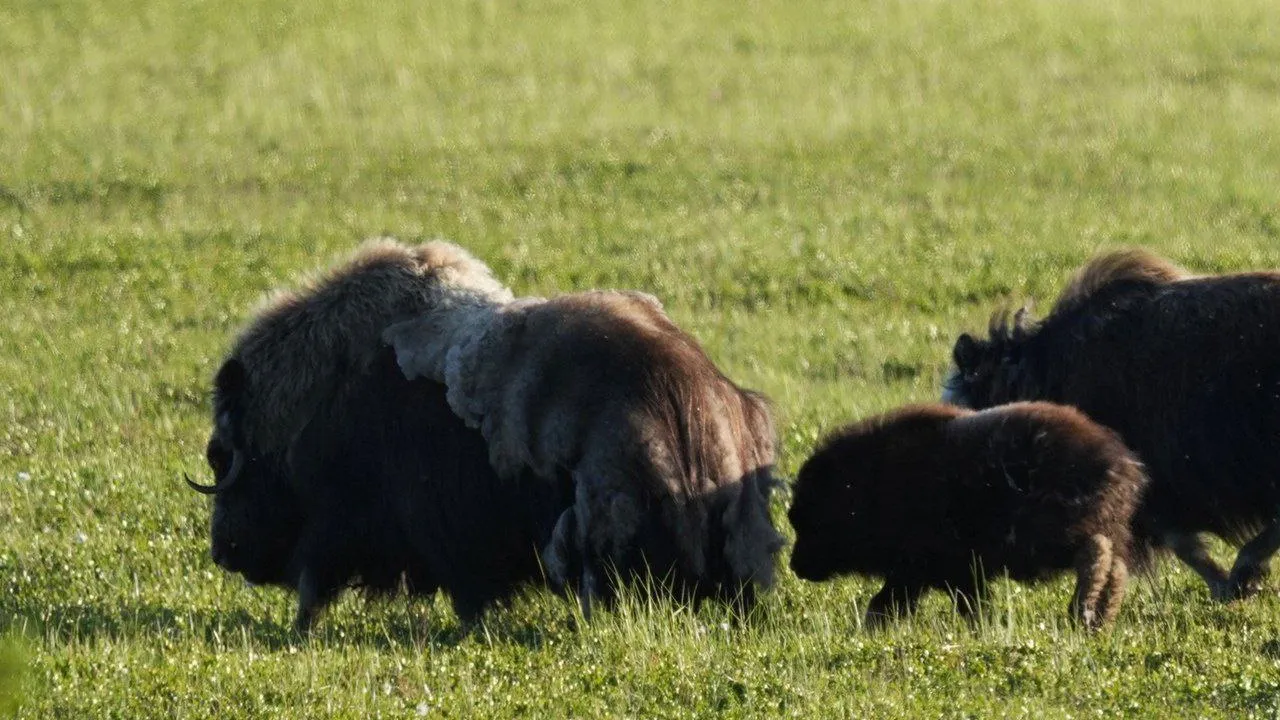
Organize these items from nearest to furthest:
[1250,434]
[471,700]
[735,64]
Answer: [471,700] → [1250,434] → [735,64]

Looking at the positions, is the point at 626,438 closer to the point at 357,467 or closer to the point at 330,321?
the point at 357,467

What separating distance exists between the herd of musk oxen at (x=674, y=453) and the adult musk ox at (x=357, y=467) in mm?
13

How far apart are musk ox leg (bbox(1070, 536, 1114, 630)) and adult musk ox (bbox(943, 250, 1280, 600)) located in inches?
37.7

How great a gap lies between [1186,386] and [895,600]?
5.39 feet

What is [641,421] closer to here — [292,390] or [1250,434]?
[292,390]

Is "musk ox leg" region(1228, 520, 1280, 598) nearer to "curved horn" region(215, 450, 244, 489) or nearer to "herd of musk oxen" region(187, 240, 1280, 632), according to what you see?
"herd of musk oxen" region(187, 240, 1280, 632)

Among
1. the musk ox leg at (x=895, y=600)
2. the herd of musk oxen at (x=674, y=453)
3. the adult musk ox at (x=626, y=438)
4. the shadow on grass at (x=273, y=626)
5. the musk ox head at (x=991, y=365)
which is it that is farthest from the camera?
the musk ox head at (x=991, y=365)

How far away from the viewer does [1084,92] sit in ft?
87.6

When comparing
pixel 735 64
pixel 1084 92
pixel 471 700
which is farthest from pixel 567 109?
pixel 471 700

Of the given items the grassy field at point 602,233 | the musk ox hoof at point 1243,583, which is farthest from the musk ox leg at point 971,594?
the musk ox hoof at point 1243,583

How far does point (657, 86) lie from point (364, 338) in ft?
63.6

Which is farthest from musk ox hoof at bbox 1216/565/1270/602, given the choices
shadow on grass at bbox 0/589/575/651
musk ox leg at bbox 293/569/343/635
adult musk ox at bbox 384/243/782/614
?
musk ox leg at bbox 293/569/343/635

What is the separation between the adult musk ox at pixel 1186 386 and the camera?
8258 millimetres

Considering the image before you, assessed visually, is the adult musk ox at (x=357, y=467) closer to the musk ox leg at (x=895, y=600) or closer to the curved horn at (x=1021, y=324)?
the musk ox leg at (x=895, y=600)
